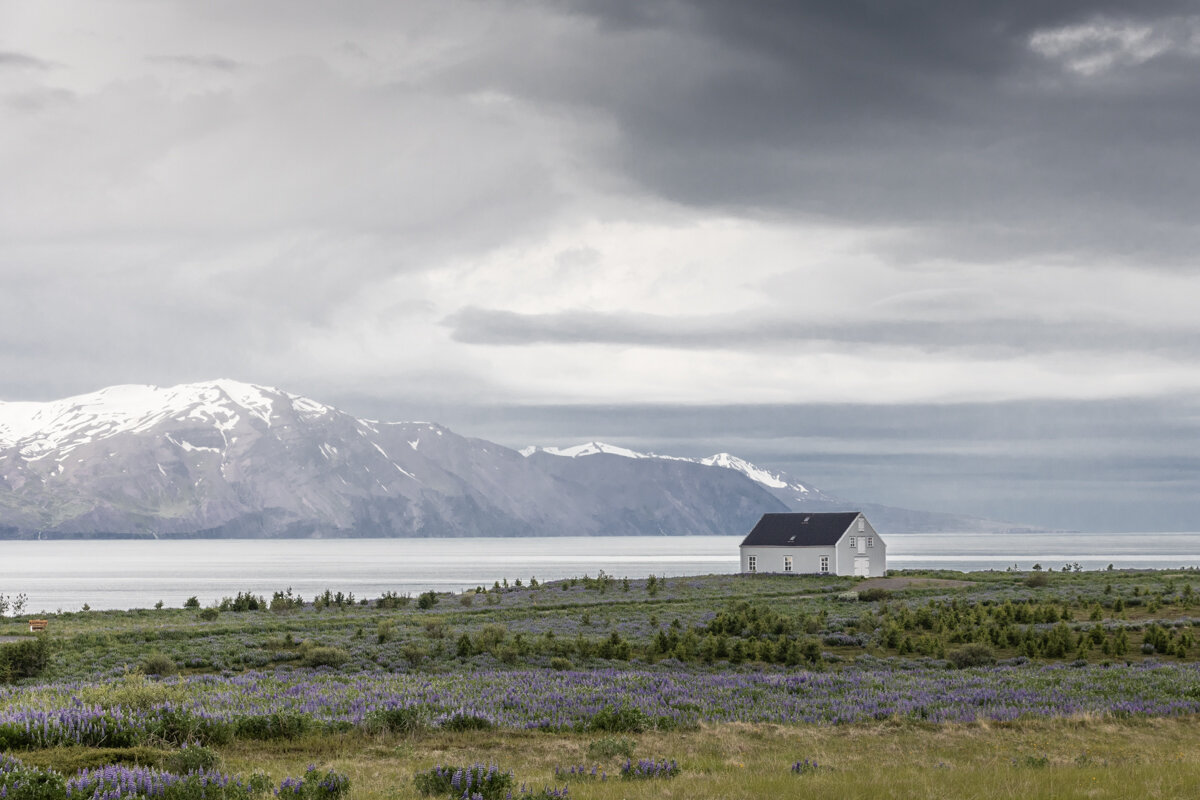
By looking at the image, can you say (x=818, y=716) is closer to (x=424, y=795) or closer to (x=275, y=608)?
(x=424, y=795)

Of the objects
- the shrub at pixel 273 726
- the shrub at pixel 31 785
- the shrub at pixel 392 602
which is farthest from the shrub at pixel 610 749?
the shrub at pixel 392 602

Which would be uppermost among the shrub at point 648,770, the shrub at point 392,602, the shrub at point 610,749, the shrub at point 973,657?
the shrub at point 648,770

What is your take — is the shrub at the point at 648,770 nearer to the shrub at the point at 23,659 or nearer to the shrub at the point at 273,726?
the shrub at the point at 273,726

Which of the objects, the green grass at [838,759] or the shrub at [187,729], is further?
the shrub at [187,729]

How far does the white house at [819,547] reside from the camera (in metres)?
90.4

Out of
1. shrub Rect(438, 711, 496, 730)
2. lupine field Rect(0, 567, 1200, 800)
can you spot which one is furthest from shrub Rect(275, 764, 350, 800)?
shrub Rect(438, 711, 496, 730)

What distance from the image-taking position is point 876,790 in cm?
1212

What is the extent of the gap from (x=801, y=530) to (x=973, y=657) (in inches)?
2479

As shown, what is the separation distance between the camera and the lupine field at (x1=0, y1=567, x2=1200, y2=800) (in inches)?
501

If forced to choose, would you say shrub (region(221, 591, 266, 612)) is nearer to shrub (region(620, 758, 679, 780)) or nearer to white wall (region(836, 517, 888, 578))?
white wall (region(836, 517, 888, 578))

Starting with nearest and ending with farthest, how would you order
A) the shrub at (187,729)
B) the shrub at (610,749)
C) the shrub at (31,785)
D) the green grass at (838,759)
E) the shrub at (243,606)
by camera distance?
the shrub at (31,785), the green grass at (838,759), the shrub at (187,729), the shrub at (610,749), the shrub at (243,606)

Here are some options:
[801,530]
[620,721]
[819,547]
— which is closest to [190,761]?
[620,721]

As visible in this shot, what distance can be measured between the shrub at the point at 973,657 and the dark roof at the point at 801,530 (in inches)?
2241

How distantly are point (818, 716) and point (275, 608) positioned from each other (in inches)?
2013
